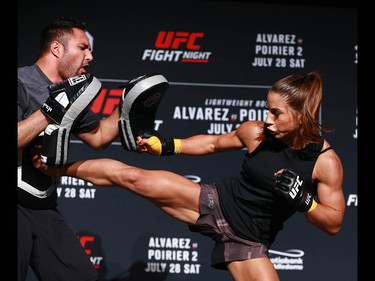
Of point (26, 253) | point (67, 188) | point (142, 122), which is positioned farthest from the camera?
point (67, 188)

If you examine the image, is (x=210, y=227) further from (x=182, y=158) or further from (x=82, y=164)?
(x=182, y=158)

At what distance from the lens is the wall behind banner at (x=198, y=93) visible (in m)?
3.67

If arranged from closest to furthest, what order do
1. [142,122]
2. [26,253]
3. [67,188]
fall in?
1. [26,253]
2. [142,122]
3. [67,188]

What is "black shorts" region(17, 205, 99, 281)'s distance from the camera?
2.45 meters

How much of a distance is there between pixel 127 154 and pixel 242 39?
1.08 metres

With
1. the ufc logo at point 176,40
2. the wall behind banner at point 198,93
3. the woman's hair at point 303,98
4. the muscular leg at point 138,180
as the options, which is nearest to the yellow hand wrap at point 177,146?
the muscular leg at point 138,180

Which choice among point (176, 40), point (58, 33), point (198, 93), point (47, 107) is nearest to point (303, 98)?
point (47, 107)

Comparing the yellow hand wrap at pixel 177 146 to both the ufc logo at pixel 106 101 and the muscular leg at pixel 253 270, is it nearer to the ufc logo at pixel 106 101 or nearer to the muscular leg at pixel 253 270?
the muscular leg at pixel 253 270

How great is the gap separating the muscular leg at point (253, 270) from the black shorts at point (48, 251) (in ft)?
2.01

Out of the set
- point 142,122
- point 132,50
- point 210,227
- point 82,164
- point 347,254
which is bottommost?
point 347,254

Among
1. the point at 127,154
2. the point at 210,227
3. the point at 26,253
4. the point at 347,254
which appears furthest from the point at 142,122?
the point at 347,254

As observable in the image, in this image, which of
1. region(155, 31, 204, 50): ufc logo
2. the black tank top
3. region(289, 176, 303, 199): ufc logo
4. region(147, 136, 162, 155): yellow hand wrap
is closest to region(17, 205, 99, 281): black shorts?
region(147, 136, 162, 155): yellow hand wrap

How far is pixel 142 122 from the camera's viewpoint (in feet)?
8.82

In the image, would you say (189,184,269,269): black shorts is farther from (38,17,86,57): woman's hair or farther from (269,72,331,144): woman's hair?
(38,17,86,57): woman's hair
